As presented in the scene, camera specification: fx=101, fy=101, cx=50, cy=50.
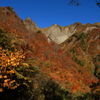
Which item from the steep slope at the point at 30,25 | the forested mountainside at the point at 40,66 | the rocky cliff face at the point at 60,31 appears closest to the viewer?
the forested mountainside at the point at 40,66

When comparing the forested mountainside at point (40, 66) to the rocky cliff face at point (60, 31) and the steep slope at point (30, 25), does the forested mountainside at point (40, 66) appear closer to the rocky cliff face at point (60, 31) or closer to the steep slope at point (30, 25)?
the steep slope at point (30, 25)

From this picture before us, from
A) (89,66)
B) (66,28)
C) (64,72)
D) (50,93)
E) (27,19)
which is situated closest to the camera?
(50,93)

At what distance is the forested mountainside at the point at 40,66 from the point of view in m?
5.38

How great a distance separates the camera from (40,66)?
1558 cm

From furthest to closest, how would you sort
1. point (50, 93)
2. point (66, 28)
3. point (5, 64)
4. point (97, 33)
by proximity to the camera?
point (66, 28) < point (97, 33) < point (50, 93) < point (5, 64)

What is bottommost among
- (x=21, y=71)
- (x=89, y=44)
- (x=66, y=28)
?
(x=21, y=71)

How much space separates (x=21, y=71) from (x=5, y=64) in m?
3.32

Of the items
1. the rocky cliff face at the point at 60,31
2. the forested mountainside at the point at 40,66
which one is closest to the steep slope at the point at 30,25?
the forested mountainside at the point at 40,66

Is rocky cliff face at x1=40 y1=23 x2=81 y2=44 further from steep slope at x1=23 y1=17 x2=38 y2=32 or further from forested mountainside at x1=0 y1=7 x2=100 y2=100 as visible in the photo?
forested mountainside at x1=0 y1=7 x2=100 y2=100

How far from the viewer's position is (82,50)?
137ft

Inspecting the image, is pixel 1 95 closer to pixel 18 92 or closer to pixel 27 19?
pixel 18 92

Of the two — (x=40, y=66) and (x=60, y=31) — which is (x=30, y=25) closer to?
(x=60, y=31)

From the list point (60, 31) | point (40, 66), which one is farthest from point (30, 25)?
point (40, 66)

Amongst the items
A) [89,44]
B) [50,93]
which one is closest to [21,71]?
[50,93]
